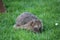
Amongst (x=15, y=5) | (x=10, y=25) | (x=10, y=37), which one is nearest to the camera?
(x=10, y=37)

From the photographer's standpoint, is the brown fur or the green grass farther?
the brown fur

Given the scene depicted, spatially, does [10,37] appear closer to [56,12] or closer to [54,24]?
[54,24]

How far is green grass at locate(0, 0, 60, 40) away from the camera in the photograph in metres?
6.46

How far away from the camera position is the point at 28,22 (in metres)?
6.99

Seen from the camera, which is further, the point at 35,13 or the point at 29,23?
the point at 35,13

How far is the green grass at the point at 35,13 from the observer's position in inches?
254

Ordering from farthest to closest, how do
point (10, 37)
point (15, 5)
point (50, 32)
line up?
1. point (15, 5)
2. point (50, 32)
3. point (10, 37)

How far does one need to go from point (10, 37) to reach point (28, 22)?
885 mm

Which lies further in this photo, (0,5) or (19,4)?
(19,4)

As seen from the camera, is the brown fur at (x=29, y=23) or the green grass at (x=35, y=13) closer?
the green grass at (x=35, y=13)

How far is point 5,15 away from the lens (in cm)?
841

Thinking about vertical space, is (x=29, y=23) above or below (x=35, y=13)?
above

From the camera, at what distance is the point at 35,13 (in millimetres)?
8852

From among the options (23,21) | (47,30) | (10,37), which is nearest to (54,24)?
(47,30)
